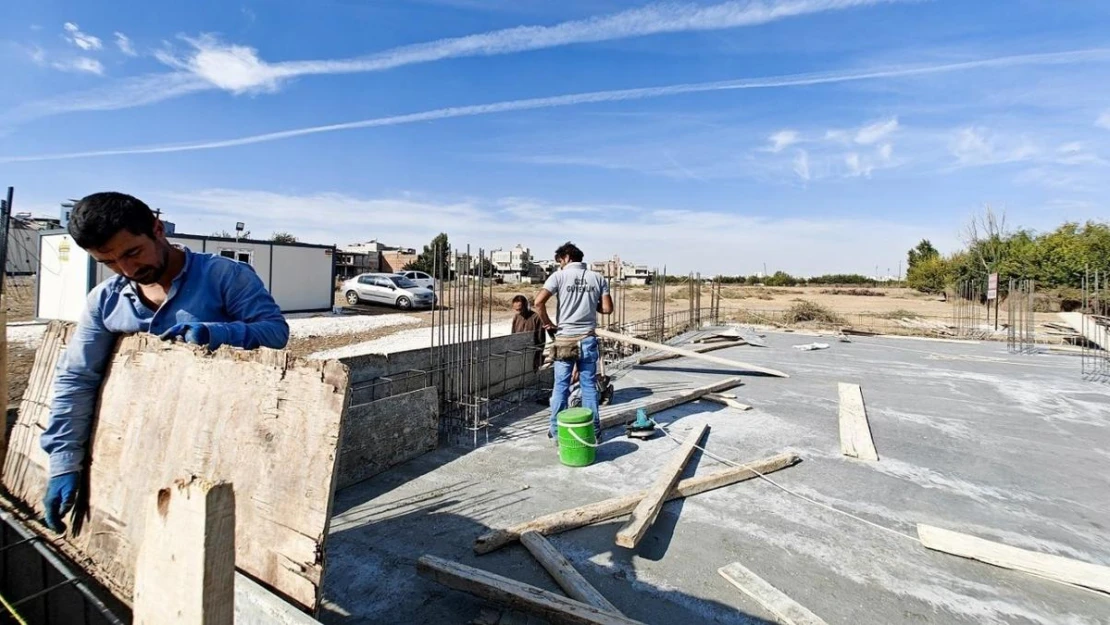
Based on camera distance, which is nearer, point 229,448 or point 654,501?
point 229,448

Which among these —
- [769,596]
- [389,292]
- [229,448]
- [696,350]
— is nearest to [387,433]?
[229,448]

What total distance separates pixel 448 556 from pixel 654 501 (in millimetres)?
1342

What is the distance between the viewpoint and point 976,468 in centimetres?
455

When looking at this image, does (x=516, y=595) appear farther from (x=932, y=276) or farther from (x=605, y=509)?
(x=932, y=276)

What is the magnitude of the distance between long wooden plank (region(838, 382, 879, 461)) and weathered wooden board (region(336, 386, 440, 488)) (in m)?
3.85

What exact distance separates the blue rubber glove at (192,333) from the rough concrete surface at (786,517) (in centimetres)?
142

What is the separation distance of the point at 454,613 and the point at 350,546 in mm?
922

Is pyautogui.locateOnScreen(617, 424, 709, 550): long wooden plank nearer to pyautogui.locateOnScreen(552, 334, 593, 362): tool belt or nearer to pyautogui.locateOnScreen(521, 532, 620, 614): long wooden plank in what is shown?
pyautogui.locateOnScreen(521, 532, 620, 614): long wooden plank

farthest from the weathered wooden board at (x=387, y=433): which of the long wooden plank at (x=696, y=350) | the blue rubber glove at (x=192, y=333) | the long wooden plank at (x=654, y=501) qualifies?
the long wooden plank at (x=696, y=350)

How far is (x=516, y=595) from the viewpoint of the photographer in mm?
2326

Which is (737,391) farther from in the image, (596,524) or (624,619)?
(624,619)

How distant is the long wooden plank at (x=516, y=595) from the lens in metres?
2.18

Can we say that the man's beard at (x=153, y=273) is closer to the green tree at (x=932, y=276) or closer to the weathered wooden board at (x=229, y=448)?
the weathered wooden board at (x=229, y=448)

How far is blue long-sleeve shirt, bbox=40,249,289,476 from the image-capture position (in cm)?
201
